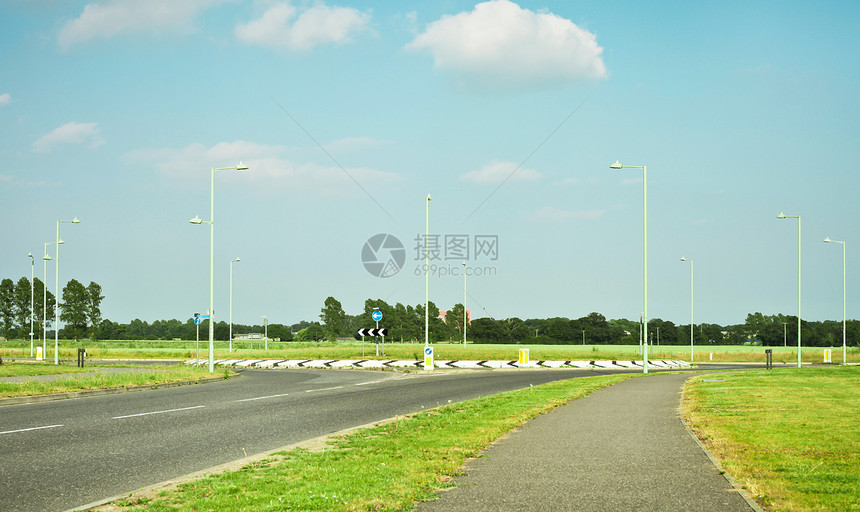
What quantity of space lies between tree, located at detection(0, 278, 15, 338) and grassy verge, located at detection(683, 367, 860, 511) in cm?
9508

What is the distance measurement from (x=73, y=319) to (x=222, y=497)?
97.1m

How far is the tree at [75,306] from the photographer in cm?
9250

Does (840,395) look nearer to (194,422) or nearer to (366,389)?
(366,389)

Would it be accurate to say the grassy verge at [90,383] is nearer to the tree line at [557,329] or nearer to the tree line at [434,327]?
the tree line at [434,327]

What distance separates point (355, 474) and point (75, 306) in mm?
96695

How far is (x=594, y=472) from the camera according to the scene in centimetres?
818

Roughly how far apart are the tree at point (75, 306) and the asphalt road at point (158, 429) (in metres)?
78.9

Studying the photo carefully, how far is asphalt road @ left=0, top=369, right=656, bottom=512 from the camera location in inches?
327

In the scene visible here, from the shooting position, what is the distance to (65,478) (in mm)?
8438

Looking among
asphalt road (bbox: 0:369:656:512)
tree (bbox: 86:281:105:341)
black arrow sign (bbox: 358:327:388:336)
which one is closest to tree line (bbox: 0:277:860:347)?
tree (bbox: 86:281:105:341)

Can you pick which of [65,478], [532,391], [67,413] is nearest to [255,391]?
[67,413]

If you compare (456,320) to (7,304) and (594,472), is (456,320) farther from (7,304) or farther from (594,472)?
(594,472)

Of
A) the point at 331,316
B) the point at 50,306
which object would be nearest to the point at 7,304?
the point at 50,306

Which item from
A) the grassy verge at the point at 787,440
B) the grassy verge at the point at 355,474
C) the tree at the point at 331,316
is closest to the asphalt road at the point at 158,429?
the grassy verge at the point at 355,474
